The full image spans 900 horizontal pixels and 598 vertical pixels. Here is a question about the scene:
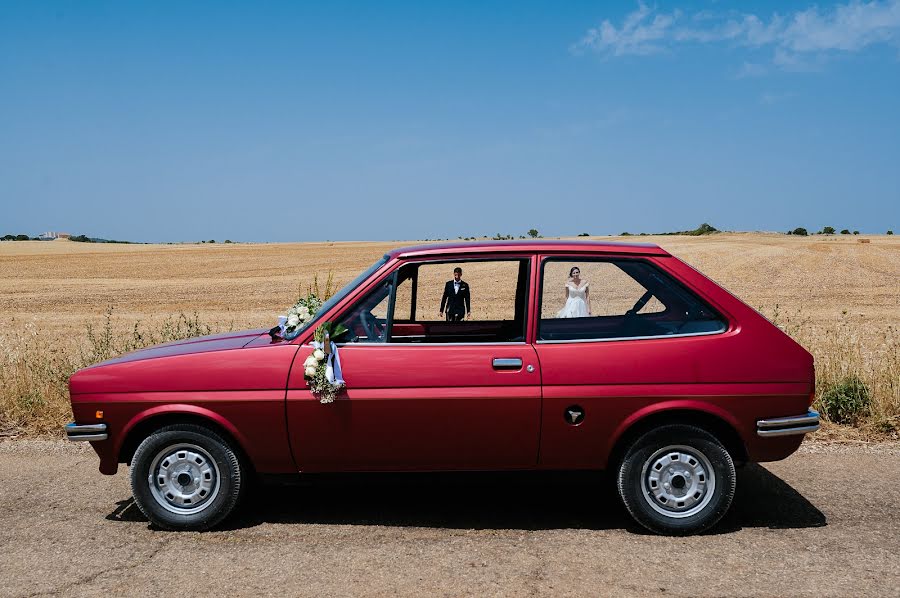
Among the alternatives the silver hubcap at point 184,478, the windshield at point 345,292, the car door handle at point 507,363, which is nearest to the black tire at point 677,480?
the car door handle at point 507,363

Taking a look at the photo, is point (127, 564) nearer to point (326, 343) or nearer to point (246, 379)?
point (246, 379)

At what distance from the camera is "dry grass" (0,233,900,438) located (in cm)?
804

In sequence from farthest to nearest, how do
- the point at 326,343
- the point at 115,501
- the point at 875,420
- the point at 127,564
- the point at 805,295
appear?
the point at 805,295 < the point at 875,420 < the point at 115,501 < the point at 326,343 < the point at 127,564

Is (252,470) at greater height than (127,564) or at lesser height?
greater

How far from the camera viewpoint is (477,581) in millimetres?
4012

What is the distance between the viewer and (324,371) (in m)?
4.55

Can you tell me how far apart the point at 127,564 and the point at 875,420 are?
6278 millimetres

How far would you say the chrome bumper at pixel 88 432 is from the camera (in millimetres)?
4754

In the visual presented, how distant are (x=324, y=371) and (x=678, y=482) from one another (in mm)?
2176

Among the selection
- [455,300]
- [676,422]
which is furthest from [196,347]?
[455,300]

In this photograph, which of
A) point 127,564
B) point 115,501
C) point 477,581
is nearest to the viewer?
point 477,581

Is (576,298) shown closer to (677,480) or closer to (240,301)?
(677,480)

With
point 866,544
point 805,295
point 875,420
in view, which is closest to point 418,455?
point 866,544

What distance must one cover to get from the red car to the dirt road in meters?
0.20
